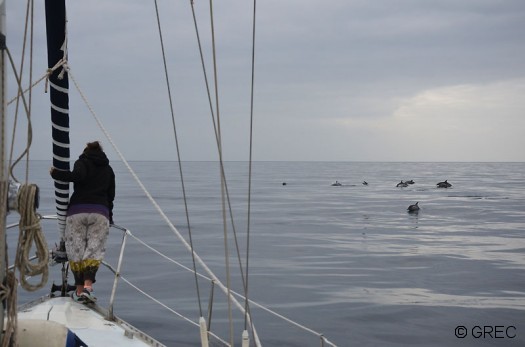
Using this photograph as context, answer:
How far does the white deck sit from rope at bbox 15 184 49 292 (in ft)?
Answer: 7.64

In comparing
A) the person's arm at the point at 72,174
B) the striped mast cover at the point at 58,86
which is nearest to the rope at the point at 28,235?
the person's arm at the point at 72,174

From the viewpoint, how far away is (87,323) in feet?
21.9

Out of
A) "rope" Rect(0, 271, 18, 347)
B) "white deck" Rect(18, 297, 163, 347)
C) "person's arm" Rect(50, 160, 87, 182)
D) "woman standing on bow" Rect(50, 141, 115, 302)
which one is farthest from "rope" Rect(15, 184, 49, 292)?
"woman standing on bow" Rect(50, 141, 115, 302)

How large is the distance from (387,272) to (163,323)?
26.1ft

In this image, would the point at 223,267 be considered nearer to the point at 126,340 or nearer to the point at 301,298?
the point at 301,298

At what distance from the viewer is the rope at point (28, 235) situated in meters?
3.52

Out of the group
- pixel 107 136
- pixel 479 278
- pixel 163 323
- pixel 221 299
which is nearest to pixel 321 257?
pixel 479 278

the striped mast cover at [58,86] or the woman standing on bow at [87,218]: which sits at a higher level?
the striped mast cover at [58,86]

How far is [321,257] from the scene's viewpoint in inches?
829

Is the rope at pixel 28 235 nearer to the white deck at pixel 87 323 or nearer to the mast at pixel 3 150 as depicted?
the mast at pixel 3 150

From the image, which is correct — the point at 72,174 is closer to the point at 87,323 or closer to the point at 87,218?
the point at 87,218

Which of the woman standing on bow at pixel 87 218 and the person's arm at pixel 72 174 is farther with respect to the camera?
the woman standing on bow at pixel 87 218

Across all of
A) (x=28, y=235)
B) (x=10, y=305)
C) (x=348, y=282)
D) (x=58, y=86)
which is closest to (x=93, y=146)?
(x=58, y=86)

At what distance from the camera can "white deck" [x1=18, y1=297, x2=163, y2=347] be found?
240 inches
